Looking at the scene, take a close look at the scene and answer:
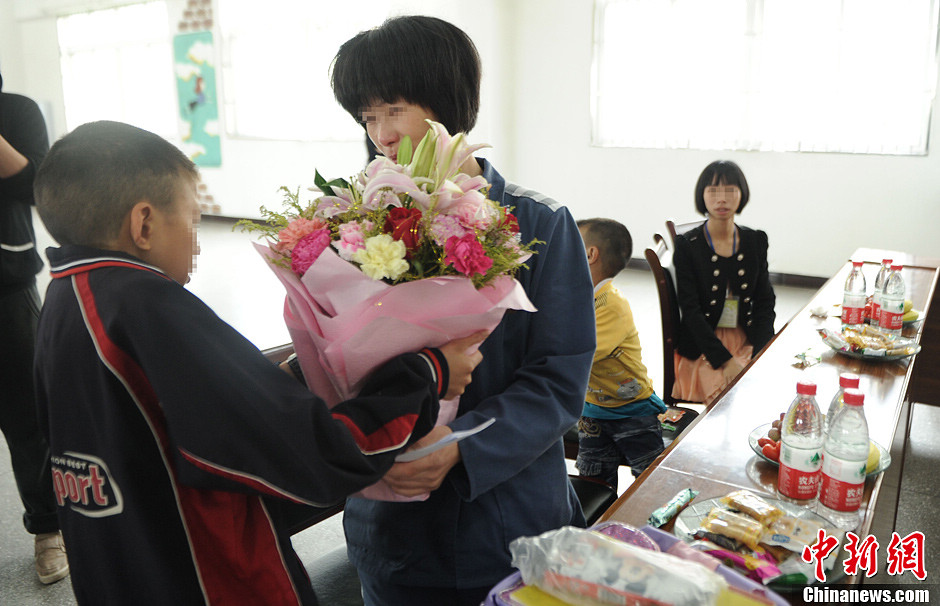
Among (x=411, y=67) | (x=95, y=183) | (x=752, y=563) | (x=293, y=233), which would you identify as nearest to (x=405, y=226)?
(x=293, y=233)

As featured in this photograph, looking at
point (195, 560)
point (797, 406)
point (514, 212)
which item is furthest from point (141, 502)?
point (797, 406)

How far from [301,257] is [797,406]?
0.95m

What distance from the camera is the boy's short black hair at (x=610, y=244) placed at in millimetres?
2482

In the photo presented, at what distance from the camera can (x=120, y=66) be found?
298 cm

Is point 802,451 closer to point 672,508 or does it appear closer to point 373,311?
point 672,508

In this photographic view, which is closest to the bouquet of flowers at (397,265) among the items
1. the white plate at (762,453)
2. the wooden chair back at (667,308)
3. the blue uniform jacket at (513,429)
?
the blue uniform jacket at (513,429)

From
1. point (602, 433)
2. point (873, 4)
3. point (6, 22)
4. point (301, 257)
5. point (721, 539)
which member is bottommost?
point (602, 433)

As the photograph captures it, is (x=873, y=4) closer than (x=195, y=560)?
No

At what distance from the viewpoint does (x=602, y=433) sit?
2381mm

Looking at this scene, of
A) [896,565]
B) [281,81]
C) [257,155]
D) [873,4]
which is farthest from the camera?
[873,4]

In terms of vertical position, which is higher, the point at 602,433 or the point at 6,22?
the point at 6,22

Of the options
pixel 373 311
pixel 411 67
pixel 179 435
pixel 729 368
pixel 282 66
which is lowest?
pixel 729 368

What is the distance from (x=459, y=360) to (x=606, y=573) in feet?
1.09

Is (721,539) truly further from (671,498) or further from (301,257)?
(301,257)
